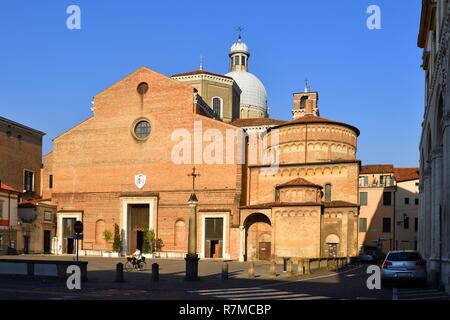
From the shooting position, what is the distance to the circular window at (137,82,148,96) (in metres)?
52.0

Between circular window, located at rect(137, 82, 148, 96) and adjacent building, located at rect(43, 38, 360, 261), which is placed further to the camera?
circular window, located at rect(137, 82, 148, 96)

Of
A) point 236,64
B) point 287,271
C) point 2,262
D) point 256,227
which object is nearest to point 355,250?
point 256,227

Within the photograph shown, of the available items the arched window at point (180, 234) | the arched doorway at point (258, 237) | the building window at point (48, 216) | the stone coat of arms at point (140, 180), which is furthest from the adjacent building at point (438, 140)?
the building window at point (48, 216)

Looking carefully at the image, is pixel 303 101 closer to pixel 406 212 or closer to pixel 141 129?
pixel 406 212

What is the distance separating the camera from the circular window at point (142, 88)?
171ft

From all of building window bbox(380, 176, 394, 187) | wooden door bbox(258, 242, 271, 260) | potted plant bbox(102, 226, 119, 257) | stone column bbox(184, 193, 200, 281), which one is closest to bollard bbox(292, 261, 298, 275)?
stone column bbox(184, 193, 200, 281)

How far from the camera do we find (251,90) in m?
82.2

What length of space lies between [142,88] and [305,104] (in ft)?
89.3

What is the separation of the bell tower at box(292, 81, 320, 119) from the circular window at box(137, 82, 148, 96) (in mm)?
24778

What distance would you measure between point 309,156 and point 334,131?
3.53 m

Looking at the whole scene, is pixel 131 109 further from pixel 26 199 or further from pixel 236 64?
pixel 236 64

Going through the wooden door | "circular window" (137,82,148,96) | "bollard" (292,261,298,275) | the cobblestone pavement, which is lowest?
the wooden door

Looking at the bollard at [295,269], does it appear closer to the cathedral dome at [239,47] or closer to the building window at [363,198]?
the building window at [363,198]

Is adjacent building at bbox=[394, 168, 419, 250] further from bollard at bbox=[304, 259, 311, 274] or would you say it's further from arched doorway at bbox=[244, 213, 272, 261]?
bollard at bbox=[304, 259, 311, 274]
